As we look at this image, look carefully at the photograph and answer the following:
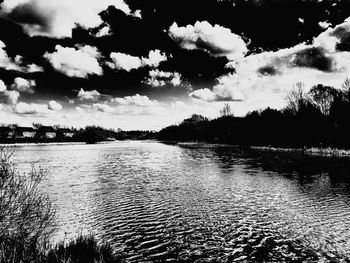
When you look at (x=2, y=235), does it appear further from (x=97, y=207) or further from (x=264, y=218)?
(x=264, y=218)

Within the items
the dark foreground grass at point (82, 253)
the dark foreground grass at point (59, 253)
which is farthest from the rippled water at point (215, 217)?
the dark foreground grass at point (59, 253)

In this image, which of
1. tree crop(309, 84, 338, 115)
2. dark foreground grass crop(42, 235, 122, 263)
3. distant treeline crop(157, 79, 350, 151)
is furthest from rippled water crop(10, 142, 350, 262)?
tree crop(309, 84, 338, 115)

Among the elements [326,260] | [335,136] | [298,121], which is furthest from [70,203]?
A: [298,121]

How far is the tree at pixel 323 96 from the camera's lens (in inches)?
3351

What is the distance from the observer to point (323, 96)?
88.1 meters

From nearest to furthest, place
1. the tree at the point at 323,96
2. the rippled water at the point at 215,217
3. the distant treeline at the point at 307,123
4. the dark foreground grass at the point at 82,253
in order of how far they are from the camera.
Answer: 1. the dark foreground grass at the point at 82,253
2. the rippled water at the point at 215,217
3. the distant treeline at the point at 307,123
4. the tree at the point at 323,96

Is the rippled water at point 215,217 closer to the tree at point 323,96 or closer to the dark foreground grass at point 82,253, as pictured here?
the dark foreground grass at point 82,253

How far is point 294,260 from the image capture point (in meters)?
12.6

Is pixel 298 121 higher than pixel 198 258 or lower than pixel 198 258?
higher

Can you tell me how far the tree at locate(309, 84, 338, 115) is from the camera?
85125 mm

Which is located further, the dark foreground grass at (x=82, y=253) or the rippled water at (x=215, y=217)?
the rippled water at (x=215, y=217)

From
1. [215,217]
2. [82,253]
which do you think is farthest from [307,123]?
[82,253]

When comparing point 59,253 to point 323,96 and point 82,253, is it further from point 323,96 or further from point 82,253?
point 323,96

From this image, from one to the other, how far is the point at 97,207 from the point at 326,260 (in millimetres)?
17019
